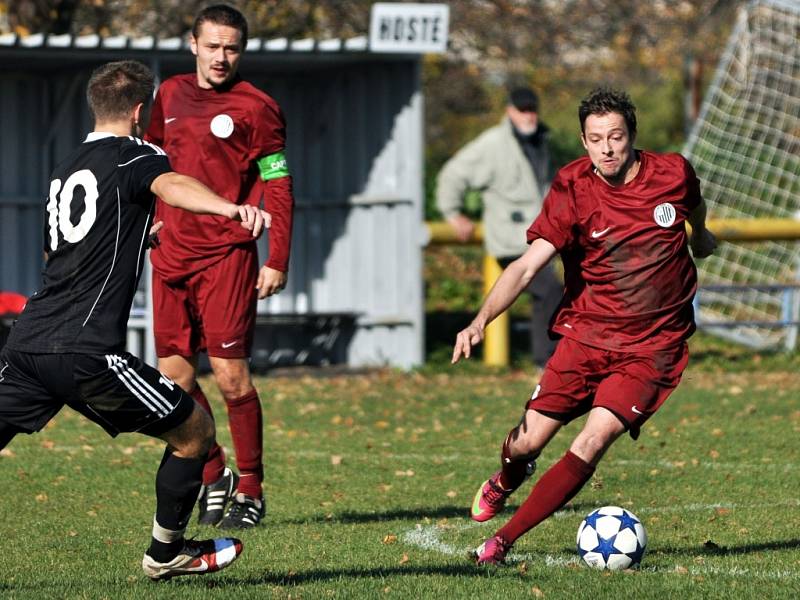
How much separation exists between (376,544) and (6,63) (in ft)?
31.4

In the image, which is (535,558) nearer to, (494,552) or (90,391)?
(494,552)

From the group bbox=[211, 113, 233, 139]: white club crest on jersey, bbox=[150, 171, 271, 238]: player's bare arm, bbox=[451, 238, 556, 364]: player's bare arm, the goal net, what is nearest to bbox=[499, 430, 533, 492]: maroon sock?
bbox=[451, 238, 556, 364]: player's bare arm

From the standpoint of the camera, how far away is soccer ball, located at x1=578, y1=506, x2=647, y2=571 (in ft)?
19.9

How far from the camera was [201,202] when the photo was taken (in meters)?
4.91

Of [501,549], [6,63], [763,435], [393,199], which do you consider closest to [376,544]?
[501,549]

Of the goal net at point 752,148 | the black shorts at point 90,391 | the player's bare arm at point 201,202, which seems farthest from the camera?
the goal net at point 752,148

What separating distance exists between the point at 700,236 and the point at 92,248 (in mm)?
2856

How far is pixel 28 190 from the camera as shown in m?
15.6

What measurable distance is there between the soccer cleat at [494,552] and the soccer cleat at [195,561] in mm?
1086

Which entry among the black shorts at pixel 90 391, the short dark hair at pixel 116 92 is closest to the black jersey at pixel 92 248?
the black shorts at pixel 90 391

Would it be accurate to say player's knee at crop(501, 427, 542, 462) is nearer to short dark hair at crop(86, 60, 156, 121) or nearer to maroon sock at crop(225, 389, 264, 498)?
maroon sock at crop(225, 389, 264, 498)

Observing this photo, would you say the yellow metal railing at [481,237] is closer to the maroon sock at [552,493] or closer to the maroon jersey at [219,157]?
the maroon jersey at [219,157]

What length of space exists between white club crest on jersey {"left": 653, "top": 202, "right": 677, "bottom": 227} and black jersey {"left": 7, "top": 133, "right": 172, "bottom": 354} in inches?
82.3

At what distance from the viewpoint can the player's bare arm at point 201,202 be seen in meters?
4.84
